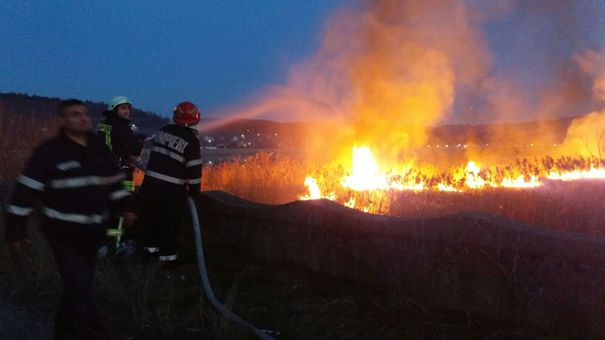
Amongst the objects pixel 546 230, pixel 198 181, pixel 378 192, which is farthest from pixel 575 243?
pixel 378 192

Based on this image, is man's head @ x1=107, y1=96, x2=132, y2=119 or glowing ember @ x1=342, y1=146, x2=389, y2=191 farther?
glowing ember @ x1=342, y1=146, x2=389, y2=191

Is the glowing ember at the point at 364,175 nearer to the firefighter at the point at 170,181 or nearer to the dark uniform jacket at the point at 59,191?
the firefighter at the point at 170,181

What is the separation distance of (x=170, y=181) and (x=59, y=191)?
2.04 meters

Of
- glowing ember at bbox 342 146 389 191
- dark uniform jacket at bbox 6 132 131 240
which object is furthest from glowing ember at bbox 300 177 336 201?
dark uniform jacket at bbox 6 132 131 240

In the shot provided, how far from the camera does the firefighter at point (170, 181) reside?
5367mm

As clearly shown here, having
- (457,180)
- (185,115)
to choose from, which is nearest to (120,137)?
(185,115)

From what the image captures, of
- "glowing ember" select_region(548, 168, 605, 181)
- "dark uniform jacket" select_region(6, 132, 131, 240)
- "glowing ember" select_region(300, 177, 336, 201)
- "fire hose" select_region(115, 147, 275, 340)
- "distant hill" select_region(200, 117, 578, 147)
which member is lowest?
"fire hose" select_region(115, 147, 275, 340)

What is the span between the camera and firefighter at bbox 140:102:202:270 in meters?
5.37

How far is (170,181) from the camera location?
5.40 meters

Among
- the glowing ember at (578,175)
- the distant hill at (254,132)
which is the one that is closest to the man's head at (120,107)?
the glowing ember at (578,175)

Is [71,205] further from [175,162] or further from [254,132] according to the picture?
[254,132]

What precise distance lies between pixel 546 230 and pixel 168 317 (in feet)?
9.11

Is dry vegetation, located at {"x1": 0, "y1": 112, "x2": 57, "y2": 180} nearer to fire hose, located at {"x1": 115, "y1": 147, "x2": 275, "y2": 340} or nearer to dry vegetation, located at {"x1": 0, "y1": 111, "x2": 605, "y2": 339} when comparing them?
dry vegetation, located at {"x1": 0, "y1": 111, "x2": 605, "y2": 339}

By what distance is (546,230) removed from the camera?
11.8ft
